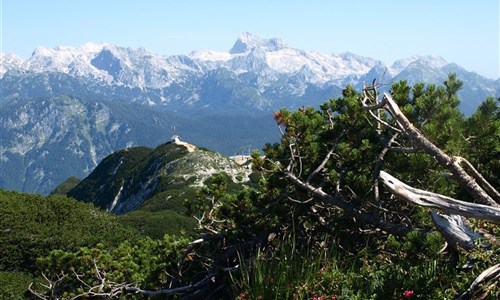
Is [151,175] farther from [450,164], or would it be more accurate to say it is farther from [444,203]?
[444,203]

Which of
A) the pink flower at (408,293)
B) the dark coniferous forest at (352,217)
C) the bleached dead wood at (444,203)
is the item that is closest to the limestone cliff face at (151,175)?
the dark coniferous forest at (352,217)

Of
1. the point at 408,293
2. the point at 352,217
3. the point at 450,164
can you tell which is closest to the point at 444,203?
the point at 450,164

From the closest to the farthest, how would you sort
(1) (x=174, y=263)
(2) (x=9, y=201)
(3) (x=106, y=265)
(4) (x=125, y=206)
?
(1) (x=174, y=263), (3) (x=106, y=265), (2) (x=9, y=201), (4) (x=125, y=206)

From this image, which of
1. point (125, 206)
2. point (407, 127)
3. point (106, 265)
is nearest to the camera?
point (407, 127)

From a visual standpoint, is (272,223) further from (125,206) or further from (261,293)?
(125,206)

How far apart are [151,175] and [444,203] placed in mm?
103506

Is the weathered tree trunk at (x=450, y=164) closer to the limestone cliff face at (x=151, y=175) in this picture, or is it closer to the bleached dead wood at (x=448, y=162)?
the bleached dead wood at (x=448, y=162)

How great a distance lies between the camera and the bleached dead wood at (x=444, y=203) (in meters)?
5.30

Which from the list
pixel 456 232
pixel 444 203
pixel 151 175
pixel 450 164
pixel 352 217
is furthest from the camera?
pixel 151 175

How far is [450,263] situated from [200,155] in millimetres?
99936

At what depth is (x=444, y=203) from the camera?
18.7ft

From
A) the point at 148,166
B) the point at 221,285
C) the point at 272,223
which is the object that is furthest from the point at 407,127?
the point at 148,166

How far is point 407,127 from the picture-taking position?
6.68 metres

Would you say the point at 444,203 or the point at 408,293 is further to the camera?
the point at 444,203
